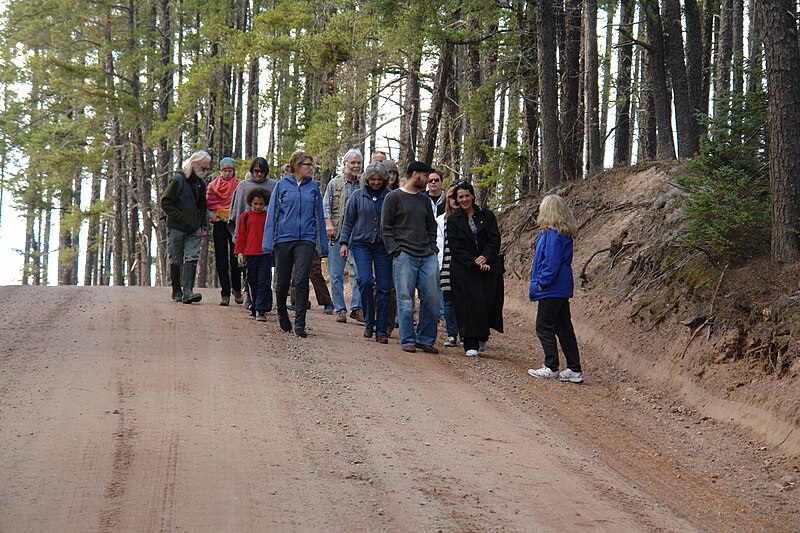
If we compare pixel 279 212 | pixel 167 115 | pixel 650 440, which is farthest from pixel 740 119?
pixel 167 115

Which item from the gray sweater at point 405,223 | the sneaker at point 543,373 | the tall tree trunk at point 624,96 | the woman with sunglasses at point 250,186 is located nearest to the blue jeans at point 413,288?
the gray sweater at point 405,223

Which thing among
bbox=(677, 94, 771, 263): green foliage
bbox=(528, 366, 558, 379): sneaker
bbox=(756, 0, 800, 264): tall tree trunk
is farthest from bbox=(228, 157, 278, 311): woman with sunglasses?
bbox=(756, 0, 800, 264): tall tree trunk

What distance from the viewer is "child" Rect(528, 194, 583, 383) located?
10695 mm

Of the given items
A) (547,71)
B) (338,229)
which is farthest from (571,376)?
(547,71)

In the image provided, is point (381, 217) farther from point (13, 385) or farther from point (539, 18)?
point (539, 18)

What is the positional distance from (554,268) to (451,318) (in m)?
2.12

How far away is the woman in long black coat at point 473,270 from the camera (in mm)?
11680

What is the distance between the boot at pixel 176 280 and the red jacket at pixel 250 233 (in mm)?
1680

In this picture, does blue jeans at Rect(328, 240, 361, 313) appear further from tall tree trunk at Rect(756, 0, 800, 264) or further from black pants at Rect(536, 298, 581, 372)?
tall tree trunk at Rect(756, 0, 800, 264)

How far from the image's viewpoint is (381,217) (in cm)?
1175

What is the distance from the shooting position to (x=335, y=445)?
7.36 meters

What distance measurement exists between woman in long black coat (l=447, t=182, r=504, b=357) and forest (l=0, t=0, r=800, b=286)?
93.6 inches

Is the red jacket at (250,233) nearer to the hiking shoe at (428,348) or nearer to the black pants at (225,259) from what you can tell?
the black pants at (225,259)

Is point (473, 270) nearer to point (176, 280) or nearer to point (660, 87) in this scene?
point (176, 280)
